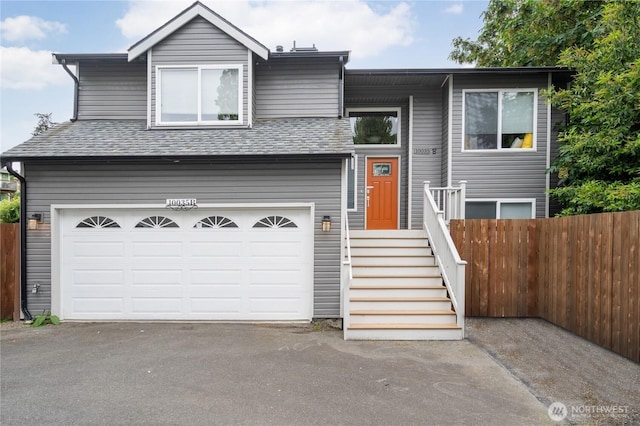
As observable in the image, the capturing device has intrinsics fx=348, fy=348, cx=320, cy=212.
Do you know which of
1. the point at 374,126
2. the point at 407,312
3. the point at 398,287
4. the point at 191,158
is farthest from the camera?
the point at 374,126

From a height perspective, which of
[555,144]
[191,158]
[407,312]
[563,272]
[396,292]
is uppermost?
[555,144]

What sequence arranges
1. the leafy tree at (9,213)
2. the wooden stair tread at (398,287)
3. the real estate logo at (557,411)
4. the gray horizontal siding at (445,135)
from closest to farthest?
the real estate logo at (557,411)
the wooden stair tread at (398,287)
the gray horizontal siding at (445,135)
the leafy tree at (9,213)

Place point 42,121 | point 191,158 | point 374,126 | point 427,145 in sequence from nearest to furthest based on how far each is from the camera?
point 191,158
point 427,145
point 374,126
point 42,121

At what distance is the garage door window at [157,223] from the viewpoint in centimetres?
694

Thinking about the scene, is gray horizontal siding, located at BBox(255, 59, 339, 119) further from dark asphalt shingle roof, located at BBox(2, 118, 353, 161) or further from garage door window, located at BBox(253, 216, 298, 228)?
garage door window, located at BBox(253, 216, 298, 228)

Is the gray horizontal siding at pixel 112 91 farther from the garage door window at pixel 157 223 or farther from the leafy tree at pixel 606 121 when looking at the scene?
the leafy tree at pixel 606 121

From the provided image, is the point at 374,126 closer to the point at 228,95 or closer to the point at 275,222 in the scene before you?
the point at 228,95

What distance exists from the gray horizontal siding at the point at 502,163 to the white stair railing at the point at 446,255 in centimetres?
144

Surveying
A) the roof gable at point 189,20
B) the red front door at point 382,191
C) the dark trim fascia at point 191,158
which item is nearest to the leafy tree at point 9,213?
the dark trim fascia at point 191,158

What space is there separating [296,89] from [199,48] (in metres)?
2.34

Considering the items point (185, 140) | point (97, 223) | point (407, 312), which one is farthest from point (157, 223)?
A: point (407, 312)

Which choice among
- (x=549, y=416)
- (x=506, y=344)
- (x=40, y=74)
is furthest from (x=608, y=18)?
(x=40, y=74)

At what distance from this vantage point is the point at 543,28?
427 inches

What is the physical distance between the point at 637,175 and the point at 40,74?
20.0 metres
